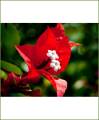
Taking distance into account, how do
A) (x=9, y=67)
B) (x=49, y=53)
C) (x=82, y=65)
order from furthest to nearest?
1. (x=82, y=65)
2. (x=49, y=53)
3. (x=9, y=67)

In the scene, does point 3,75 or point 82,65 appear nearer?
point 3,75

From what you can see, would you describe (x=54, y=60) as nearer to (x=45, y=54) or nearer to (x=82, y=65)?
(x=45, y=54)

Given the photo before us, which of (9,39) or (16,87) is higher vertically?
(9,39)

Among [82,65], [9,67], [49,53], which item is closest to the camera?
[9,67]

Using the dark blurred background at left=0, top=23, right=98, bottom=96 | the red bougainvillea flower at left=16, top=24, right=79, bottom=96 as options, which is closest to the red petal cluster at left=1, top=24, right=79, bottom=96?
the red bougainvillea flower at left=16, top=24, right=79, bottom=96

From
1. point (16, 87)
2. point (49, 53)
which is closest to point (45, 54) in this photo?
point (49, 53)

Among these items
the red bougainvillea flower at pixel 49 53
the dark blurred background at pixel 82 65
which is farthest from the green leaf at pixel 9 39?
the dark blurred background at pixel 82 65

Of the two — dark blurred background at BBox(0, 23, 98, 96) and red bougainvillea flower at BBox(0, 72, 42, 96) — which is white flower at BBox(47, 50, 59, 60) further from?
dark blurred background at BBox(0, 23, 98, 96)
